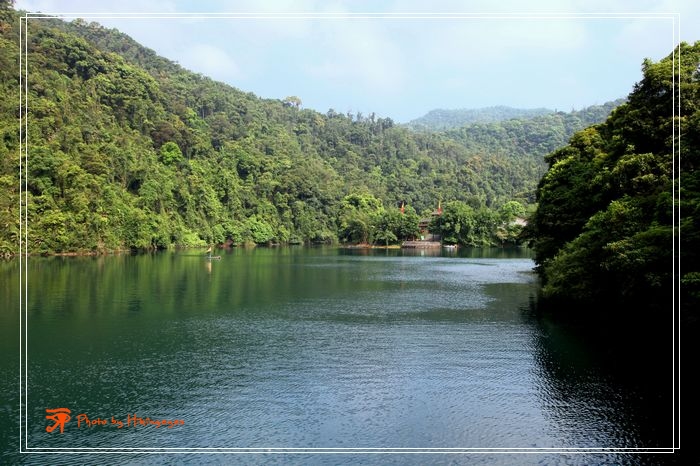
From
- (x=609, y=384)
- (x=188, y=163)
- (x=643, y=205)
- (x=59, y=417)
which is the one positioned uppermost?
(x=188, y=163)

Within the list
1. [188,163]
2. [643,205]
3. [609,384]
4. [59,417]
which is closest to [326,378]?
[59,417]

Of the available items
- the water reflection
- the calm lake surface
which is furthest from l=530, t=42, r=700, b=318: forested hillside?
the calm lake surface

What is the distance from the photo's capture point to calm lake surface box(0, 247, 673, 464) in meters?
11.4

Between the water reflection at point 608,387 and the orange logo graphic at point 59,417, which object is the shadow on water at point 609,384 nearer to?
the water reflection at point 608,387

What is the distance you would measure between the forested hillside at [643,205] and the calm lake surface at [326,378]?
2319 millimetres

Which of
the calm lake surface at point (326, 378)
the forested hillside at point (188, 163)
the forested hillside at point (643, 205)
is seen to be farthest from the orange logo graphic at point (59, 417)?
the forested hillside at point (188, 163)

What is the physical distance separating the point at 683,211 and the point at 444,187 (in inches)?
4237

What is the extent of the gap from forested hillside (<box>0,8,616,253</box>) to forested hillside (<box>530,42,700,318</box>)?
33.3m

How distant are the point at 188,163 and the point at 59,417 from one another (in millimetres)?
74723

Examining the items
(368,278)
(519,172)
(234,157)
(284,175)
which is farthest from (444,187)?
(368,278)

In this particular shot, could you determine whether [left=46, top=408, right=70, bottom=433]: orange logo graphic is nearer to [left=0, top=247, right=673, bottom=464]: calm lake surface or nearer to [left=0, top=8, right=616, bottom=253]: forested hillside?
[left=0, top=247, right=673, bottom=464]: calm lake surface

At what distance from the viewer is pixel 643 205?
63.5 ft

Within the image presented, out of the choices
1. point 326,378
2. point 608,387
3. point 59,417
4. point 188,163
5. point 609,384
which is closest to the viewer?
point 59,417

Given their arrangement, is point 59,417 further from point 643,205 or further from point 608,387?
point 643,205
